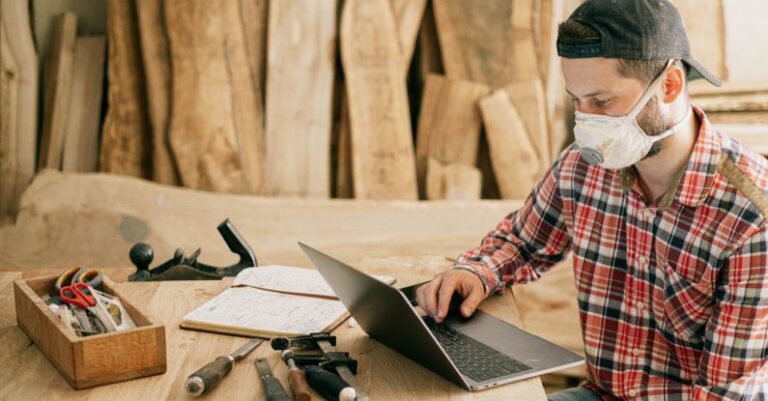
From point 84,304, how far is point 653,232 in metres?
1.26

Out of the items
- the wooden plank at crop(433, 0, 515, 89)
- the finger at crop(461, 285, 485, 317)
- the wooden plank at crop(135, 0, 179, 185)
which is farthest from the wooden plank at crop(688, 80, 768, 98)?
the wooden plank at crop(135, 0, 179, 185)

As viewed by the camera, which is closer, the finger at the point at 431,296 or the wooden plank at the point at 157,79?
the finger at the point at 431,296

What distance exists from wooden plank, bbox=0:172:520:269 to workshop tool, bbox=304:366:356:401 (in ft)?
5.61

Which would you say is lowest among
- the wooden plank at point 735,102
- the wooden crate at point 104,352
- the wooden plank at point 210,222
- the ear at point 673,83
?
the wooden plank at point 210,222

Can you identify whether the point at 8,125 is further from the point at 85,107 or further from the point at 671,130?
the point at 671,130

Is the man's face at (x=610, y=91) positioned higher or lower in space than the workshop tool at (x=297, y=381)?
higher

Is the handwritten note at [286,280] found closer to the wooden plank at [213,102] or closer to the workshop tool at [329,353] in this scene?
the workshop tool at [329,353]

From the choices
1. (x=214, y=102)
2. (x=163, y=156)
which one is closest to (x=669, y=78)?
(x=214, y=102)

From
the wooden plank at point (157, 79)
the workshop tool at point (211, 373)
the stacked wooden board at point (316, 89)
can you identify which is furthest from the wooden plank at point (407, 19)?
the workshop tool at point (211, 373)

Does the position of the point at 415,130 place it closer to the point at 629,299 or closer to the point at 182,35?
the point at 182,35

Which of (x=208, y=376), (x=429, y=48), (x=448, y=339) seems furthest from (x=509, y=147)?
(x=208, y=376)

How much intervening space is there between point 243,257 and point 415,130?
51.5 inches

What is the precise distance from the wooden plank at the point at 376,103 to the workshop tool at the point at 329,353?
63.9 inches

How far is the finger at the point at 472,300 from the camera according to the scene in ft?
6.27
